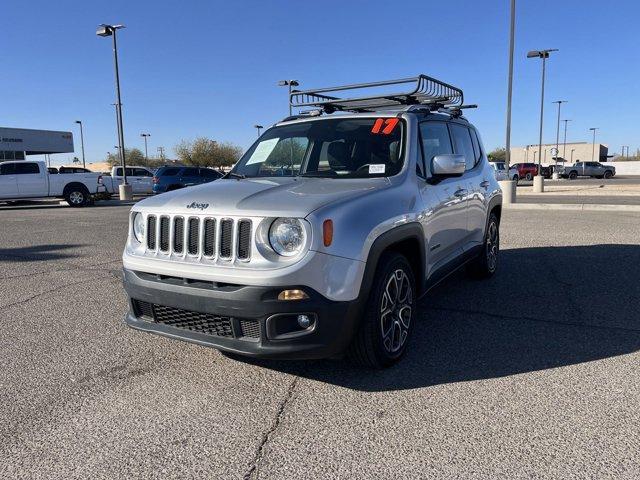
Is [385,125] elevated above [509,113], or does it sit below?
below

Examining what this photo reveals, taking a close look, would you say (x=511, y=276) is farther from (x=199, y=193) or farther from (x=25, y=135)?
(x=25, y=135)

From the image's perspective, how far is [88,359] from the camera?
152 inches

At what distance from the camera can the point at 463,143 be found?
5617 mm

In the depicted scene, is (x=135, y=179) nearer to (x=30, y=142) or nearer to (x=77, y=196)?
(x=77, y=196)

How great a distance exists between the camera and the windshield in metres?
4.09

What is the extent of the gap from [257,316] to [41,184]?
19.8 m

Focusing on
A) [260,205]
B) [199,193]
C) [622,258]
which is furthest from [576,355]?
[622,258]

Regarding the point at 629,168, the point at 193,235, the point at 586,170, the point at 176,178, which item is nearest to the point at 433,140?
the point at 193,235

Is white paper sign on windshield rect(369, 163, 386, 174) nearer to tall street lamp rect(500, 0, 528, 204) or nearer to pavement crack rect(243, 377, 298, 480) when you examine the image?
pavement crack rect(243, 377, 298, 480)

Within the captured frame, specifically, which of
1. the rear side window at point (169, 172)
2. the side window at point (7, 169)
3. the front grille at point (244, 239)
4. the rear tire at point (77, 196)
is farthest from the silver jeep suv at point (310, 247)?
the rear side window at point (169, 172)

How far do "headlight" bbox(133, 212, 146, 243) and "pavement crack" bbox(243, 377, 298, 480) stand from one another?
4.78 ft

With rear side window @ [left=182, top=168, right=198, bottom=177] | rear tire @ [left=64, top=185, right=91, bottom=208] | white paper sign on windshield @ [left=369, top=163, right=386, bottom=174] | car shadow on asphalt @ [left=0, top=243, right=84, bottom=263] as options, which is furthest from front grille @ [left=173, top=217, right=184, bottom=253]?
rear side window @ [left=182, top=168, right=198, bottom=177]

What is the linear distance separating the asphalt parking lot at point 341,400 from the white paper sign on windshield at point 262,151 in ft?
5.88

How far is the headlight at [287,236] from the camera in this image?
9.70 ft
